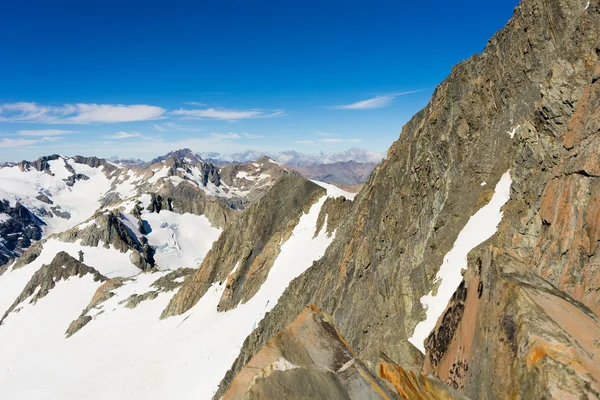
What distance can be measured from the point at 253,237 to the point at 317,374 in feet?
181

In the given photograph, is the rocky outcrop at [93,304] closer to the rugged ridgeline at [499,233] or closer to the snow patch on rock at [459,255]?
the rugged ridgeline at [499,233]

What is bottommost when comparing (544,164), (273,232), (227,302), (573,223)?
(227,302)

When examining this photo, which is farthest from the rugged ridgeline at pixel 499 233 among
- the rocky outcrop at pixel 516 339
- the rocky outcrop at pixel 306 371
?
the rocky outcrop at pixel 306 371

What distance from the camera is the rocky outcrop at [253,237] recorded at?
57.7 meters

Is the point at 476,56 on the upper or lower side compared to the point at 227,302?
upper

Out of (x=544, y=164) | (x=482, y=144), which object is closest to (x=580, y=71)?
(x=544, y=164)

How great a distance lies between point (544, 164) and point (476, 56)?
59.6 feet

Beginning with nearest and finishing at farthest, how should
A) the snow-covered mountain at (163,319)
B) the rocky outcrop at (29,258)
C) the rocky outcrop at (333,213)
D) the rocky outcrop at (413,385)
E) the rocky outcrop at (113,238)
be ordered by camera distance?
the rocky outcrop at (413,385)
the snow-covered mountain at (163,319)
the rocky outcrop at (333,213)
the rocky outcrop at (113,238)
the rocky outcrop at (29,258)

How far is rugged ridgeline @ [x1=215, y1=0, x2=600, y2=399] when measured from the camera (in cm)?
823

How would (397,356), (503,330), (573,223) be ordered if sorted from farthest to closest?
(397,356) → (573,223) → (503,330)

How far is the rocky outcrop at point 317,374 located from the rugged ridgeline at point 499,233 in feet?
6.38

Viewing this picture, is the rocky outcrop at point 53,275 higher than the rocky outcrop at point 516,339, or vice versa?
the rocky outcrop at point 516,339

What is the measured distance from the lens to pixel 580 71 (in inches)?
804

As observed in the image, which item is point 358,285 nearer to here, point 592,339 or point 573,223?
point 573,223
